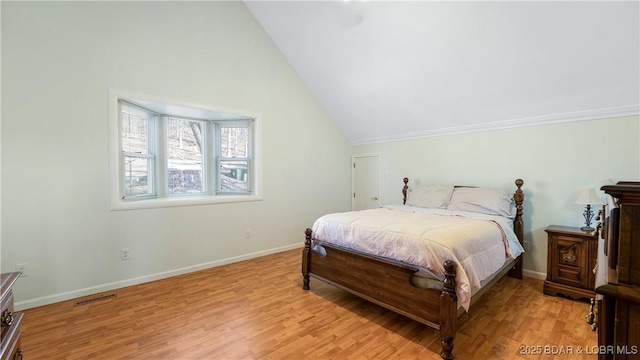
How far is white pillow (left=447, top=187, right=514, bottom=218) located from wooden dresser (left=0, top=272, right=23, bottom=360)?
12.3ft

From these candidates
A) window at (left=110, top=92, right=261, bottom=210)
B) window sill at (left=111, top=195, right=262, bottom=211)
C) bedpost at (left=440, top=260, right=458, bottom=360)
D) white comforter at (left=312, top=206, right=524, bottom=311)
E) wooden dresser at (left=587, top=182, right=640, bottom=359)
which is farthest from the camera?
window at (left=110, top=92, right=261, bottom=210)

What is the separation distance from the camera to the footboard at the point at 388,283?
1.80 meters

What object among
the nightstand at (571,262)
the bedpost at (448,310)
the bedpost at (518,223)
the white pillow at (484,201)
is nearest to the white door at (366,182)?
the white pillow at (484,201)

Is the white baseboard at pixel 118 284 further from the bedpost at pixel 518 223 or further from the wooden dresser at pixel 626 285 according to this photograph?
the wooden dresser at pixel 626 285

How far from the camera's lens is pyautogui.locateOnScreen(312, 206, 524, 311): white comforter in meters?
1.91

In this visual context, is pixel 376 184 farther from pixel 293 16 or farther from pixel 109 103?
pixel 109 103

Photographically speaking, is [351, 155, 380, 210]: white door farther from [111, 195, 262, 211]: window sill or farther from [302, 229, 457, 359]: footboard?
[302, 229, 457, 359]: footboard

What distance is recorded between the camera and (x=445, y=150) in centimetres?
399

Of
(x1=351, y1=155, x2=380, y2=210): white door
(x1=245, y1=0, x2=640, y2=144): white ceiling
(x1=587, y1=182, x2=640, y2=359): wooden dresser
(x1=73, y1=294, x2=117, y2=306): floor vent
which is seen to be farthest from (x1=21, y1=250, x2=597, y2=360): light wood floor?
(x1=351, y1=155, x2=380, y2=210): white door

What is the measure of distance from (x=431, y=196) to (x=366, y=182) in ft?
5.00

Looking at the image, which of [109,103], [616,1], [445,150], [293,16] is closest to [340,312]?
[445,150]

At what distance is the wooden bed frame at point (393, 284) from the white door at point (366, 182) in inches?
87.9

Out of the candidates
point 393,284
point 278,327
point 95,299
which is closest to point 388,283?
point 393,284

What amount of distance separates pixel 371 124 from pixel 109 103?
11.7 feet
